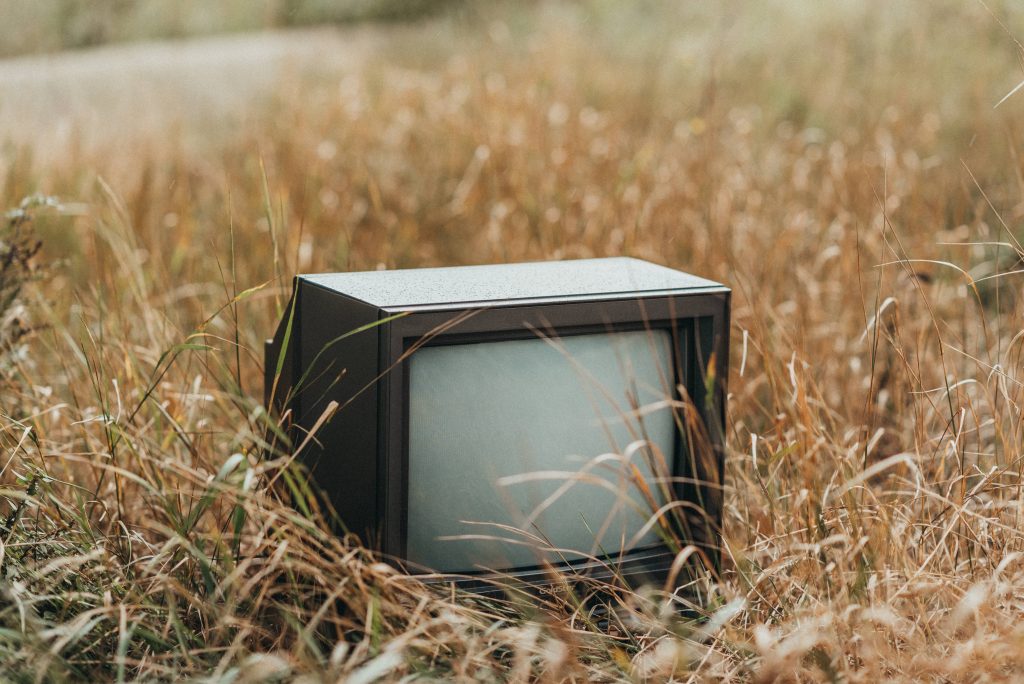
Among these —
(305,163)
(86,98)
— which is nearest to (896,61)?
(305,163)

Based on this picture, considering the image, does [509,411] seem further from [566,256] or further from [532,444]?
[566,256]

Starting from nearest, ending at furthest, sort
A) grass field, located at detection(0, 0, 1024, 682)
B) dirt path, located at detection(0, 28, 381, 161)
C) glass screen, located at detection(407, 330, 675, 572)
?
1. grass field, located at detection(0, 0, 1024, 682)
2. glass screen, located at detection(407, 330, 675, 572)
3. dirt path, located at detection(0, 28, 381, 161)

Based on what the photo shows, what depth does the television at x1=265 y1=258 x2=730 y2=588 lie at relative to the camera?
1.51 metres

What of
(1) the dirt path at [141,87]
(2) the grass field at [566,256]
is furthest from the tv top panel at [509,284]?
(1) the dirt path at [141,87]

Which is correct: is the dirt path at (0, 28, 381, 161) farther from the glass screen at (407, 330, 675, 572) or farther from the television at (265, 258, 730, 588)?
the glass screen at (407, 330, 675, 572)

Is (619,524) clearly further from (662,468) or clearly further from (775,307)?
(775,307)

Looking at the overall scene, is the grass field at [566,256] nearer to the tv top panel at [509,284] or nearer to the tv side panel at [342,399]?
the tv side panel at [342,399]

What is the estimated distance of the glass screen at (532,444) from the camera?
1578 millimetres

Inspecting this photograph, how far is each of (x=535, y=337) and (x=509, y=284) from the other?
0.35ft

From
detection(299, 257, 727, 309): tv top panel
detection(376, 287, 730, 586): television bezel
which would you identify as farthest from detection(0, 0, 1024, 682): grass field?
detection(299, 257, 727, 309): tv top panel

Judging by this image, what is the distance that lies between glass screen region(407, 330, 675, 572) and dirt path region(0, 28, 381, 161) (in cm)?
296

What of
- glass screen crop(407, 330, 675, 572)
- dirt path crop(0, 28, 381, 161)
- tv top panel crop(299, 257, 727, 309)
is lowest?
glass screen crop(407, 330, 675, 572)

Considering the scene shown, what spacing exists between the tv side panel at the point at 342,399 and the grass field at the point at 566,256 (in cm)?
7

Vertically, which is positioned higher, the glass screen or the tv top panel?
the tv top panel
